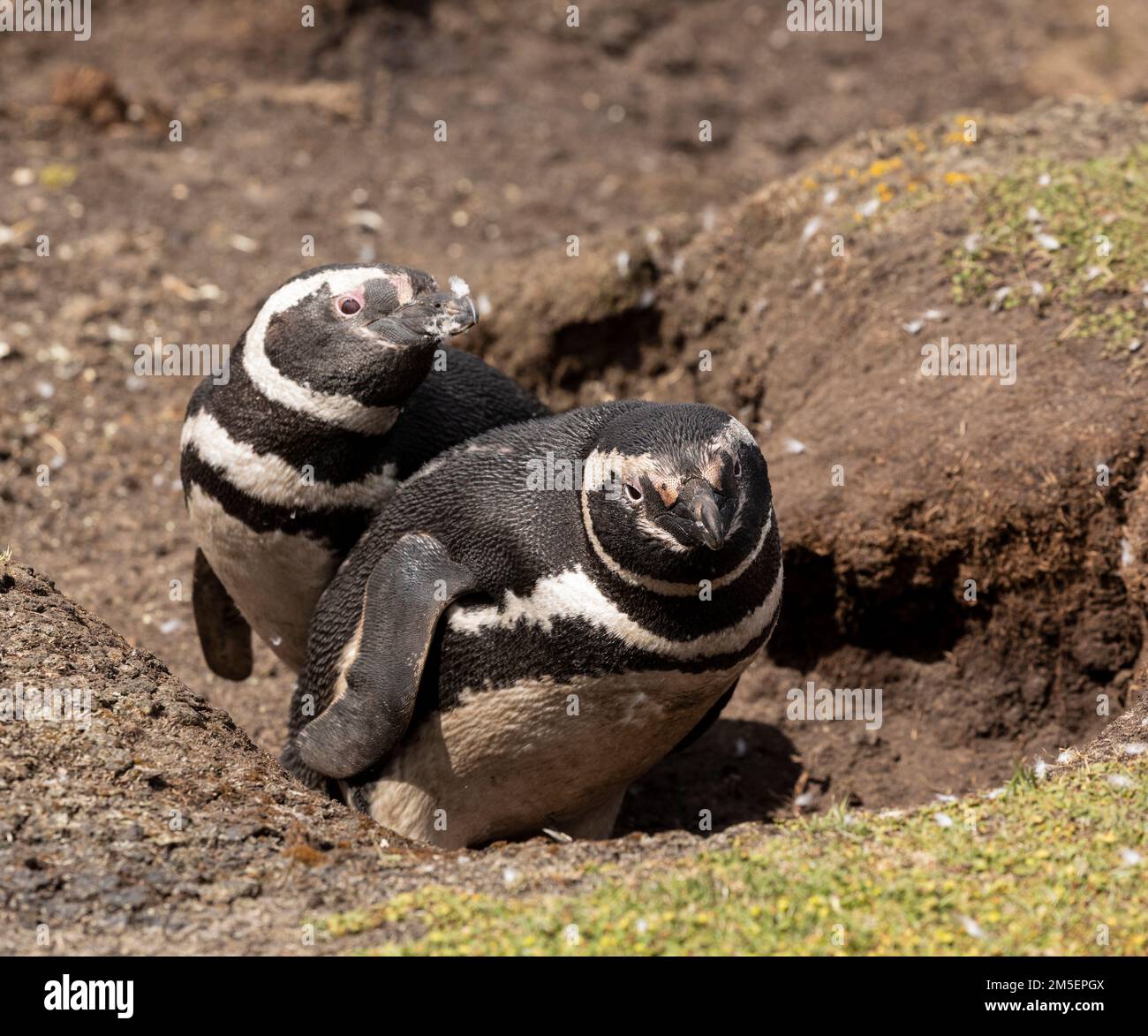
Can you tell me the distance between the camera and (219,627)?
645 centimetres

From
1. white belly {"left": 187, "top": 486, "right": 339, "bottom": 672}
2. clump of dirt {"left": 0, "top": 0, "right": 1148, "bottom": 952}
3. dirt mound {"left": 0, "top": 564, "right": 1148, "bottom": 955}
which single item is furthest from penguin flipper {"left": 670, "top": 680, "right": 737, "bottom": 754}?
white belly {"left": 187, "top": 486, "right": 339, "bottom": 672}

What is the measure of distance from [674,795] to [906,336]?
85.1 inches

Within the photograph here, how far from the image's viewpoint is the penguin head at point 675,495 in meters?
4.16

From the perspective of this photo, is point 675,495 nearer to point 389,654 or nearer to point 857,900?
point 389,654

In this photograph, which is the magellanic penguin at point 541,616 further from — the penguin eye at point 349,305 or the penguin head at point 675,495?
the penguin eye at point 349,305

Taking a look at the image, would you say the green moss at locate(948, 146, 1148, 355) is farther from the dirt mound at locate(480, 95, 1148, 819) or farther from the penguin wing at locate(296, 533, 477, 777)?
the penguin wing at locate(296, 533, 477, 777)

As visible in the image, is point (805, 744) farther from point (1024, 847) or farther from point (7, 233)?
point (7, 233)

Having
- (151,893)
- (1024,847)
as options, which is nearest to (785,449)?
(1024,847)

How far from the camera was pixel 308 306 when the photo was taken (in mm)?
Answer: 4988

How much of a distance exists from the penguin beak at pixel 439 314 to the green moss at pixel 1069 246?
2.72 m

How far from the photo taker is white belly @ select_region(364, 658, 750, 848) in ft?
15.2

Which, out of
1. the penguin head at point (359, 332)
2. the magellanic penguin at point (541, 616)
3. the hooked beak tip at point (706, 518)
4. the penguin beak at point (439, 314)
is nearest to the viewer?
the hooked beak tip at point (706, 518)

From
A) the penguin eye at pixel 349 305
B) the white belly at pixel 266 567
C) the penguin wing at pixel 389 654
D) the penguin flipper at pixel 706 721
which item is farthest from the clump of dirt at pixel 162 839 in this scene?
the penguin eye at pixel 349 305

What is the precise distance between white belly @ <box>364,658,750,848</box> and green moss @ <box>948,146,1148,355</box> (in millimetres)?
2535
